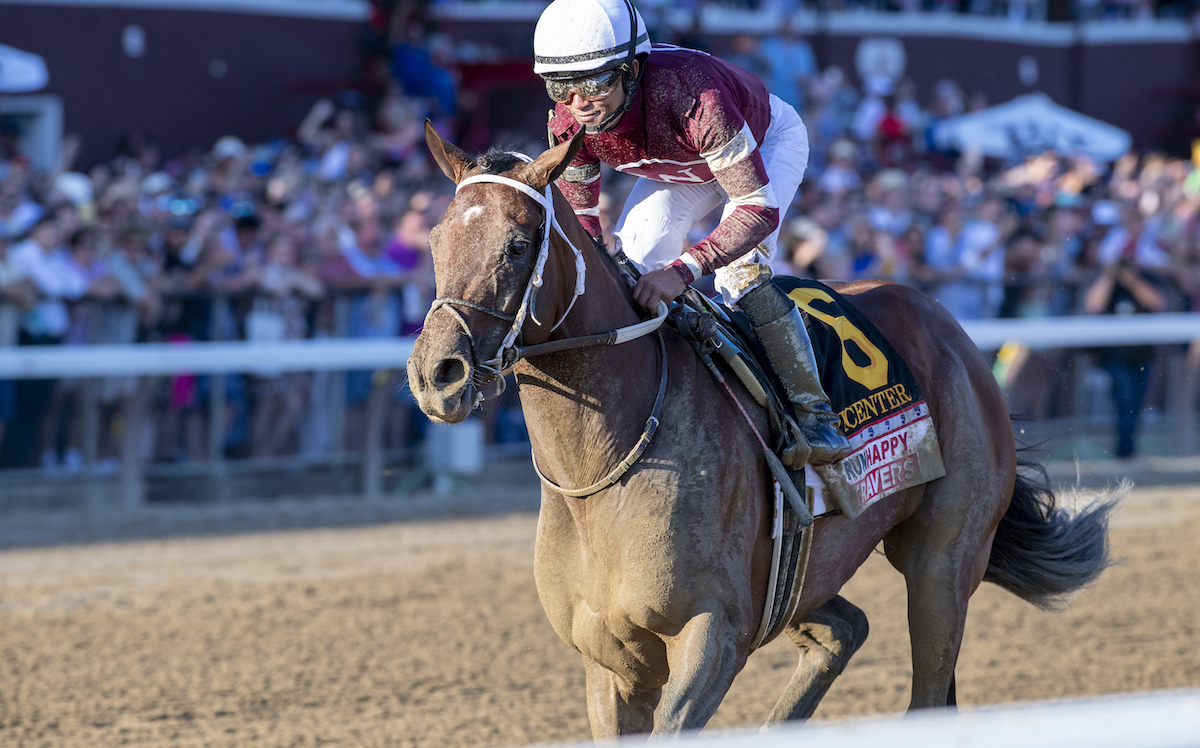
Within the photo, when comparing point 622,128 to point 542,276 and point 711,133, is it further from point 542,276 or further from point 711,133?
point 542,276

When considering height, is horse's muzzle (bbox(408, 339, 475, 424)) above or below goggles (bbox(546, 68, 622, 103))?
below

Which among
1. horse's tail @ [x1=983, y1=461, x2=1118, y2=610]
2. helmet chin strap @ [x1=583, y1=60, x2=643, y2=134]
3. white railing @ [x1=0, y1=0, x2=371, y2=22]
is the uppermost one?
white railing @ [x1=0, y1=0, x2=371, y2=22]

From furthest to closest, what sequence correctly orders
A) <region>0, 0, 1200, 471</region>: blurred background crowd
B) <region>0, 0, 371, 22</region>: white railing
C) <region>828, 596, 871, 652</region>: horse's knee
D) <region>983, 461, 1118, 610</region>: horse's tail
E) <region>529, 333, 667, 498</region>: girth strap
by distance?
1. <region>0, 0, 371, 22</region>: white railing
2. <region>0, 0, 1200, 471</region>: blurred background crowd
3. <region>983, 461, 1118, 610</region>: horse's tail
4. <region>828, 596, 871, 652</region>: horse's knee
5. <region>529, 333, 667, 498</region>: girth strap

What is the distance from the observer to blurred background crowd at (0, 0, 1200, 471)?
7.61m

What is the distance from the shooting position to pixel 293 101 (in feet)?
48.7

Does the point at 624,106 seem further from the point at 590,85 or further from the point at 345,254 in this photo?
the point at 345,254

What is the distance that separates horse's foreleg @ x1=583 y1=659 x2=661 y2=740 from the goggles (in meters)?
1.44

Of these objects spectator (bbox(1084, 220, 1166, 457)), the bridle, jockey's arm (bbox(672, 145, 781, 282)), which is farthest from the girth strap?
spectator (bbox(1084, 220, 1166, 457))

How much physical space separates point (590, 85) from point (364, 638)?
3209 mm

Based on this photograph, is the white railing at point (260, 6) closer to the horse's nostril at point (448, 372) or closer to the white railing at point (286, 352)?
the white railing at point (286, 352)

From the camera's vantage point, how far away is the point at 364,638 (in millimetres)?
5629

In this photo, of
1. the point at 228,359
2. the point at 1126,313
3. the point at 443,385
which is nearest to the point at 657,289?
the point at 443,385

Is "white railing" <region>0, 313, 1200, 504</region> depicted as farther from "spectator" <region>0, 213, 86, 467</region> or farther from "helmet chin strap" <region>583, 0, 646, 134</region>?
"helmet chin strap" <region>583, 0, 646, 134</region>

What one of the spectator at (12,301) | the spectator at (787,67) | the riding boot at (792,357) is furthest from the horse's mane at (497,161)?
the spectator at (787,67)
